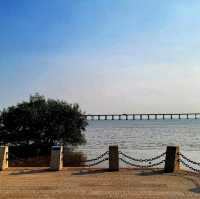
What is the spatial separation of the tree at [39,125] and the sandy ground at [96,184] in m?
28.9

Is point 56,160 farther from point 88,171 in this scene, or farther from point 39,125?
point 39,125

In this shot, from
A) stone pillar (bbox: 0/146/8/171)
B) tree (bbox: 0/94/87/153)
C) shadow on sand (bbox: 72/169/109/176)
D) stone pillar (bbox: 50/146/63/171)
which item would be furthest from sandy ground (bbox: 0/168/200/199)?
tree (bbox: 0/94/87/153)

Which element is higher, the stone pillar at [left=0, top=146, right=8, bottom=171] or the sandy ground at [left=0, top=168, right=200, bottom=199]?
the stone pillar at [left=0, top=146, right=8, bottom=171]

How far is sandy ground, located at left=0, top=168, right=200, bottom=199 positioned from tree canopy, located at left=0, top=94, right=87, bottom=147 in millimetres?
28940

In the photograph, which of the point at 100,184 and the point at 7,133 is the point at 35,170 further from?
the point at 7,133

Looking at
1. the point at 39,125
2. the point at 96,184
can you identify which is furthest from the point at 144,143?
the point at 96,184

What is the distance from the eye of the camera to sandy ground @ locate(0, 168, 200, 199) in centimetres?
1463

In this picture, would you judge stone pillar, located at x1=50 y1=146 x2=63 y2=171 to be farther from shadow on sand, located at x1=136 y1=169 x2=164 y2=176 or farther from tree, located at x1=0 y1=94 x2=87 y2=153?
tree, located at x1=0 y1=94 x2=87 y2=153

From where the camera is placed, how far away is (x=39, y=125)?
164 ft

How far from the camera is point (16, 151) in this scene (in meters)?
47.7

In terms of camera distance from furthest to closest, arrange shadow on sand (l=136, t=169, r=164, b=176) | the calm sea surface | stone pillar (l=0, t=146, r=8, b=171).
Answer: the calm sea surface < stone pillar (l=0, t=146, r=8, b=171) < shadow on sand (l=136, t=169, r=164, b=176)

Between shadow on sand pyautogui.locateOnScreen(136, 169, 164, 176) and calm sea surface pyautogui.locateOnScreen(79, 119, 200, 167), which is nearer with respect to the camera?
shadow on sand pyautogui.locateOnScreen(136, 169, 164, 176)

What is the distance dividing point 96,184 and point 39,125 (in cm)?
3400

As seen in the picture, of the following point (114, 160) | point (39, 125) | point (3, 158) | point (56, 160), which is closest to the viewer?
point (114, 160)
